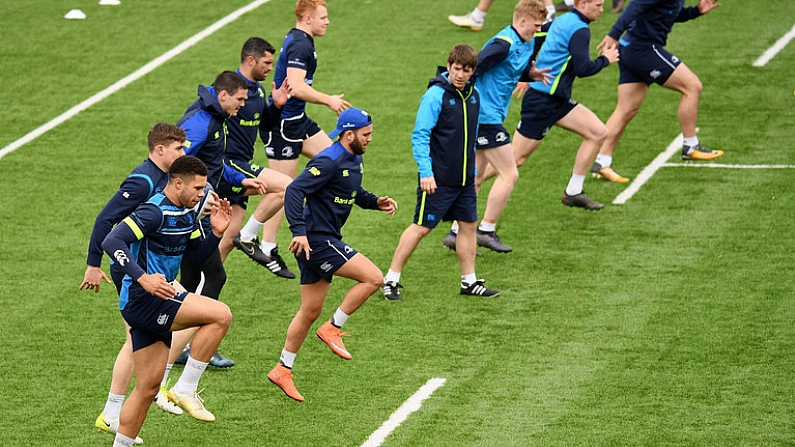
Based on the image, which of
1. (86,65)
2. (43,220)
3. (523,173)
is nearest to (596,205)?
(523,173)

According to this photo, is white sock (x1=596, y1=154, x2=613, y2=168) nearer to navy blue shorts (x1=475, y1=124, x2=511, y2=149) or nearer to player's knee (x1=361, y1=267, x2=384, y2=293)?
navy blue shorts (x1=475, y1=124, x2=511, y2=149)

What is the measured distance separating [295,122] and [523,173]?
3.23m

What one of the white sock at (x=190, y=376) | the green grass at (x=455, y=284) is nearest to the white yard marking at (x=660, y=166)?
the green grass at (x=455, y=284)

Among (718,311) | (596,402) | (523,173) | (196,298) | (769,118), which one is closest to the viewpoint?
(196,298)

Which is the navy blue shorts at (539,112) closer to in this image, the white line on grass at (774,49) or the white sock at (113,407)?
the white line on grass at (774,49)

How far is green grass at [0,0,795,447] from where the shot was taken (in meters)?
9.09

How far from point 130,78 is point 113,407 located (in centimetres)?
906

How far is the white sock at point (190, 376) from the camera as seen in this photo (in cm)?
876

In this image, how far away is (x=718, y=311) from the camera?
10.7 meters

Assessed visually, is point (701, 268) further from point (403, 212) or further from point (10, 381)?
point (10, 381)

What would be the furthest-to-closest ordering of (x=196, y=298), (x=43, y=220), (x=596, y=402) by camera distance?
(x=43, y=220) < (x=596, y=402) < (x=196, y=298)

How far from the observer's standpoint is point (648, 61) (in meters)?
13.7

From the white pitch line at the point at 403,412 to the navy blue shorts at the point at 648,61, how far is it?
549 centimetres

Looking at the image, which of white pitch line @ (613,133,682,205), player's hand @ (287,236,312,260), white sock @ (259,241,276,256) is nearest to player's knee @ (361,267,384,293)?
player's hand @ (287,236,312,260)
